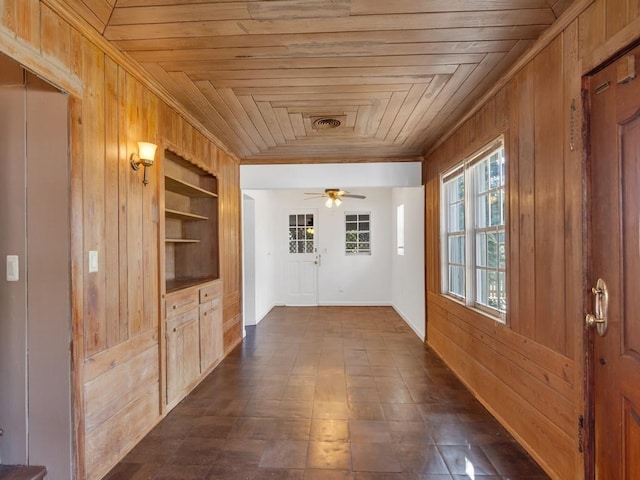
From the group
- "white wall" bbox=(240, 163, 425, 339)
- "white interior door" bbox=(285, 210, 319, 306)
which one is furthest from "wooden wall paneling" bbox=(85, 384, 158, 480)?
"white interior door" bbox=(285, 210, 319, 306)

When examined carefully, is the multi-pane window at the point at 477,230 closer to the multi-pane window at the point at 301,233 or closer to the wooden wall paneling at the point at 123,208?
the wooden wall paneling at the point at 123,208

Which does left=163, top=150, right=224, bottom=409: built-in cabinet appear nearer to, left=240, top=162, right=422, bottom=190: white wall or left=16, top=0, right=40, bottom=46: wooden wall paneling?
left=240, top=162, right=422, bottom=190: white wall

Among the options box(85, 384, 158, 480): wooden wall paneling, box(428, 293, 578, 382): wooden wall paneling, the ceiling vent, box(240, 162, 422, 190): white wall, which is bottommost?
box(85, 384, 158, 480): wooden wall paneling

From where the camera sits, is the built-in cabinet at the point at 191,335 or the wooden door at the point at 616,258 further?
the built-in cabinet at the point at 191,335

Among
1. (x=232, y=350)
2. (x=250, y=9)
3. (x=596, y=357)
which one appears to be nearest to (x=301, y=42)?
(x=250, y=9)

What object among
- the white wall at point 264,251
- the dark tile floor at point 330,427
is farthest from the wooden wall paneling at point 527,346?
the white wall at point 264,251

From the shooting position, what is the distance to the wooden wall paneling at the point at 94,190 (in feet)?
6.26

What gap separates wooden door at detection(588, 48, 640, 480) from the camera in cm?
140

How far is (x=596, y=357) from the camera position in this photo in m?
1.62

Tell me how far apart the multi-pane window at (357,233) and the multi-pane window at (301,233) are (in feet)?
2.48

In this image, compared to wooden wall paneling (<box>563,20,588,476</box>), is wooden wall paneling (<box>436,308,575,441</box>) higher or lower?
lower

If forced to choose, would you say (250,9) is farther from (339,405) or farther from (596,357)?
(339,405)

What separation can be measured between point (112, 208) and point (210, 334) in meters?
1.93

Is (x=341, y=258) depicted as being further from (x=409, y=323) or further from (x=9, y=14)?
(x=9, y=14)
